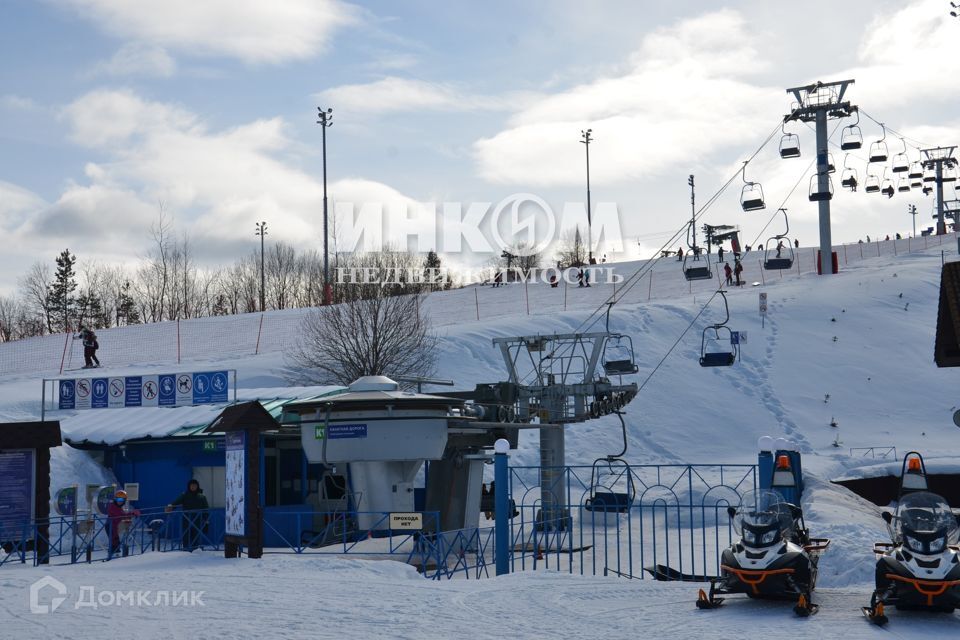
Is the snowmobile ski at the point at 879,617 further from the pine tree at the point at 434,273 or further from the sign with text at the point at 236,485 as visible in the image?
the pine tree at the point at 434,273

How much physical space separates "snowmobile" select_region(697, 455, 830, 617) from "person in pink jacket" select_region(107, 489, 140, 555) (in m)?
12.7

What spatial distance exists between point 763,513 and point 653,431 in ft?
96.4

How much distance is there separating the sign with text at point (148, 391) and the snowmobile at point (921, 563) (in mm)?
18836

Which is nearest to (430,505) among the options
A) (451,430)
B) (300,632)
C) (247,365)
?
(451,430)

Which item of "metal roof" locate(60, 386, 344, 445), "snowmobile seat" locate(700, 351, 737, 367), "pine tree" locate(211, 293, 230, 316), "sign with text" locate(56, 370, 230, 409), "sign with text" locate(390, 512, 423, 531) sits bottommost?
"sign with text" locate(390, 512, 423, 531)

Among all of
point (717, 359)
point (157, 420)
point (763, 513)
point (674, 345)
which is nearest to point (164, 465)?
point (157, 420)

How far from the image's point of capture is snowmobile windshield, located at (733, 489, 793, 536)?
12.3 m

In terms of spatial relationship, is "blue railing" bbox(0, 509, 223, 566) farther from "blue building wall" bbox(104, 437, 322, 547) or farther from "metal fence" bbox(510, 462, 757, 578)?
"metal fence" bbox(510, 462, 757, 578)

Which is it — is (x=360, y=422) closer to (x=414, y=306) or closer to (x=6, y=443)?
(x=6, y=443)

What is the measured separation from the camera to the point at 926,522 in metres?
11.4

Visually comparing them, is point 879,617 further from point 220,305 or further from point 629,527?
point 220,305

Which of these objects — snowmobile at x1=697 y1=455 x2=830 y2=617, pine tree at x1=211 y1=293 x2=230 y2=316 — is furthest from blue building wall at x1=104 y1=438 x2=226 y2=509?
pine tree at x1=211 y1=293 x2=230 y2=316

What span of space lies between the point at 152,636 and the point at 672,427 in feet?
108

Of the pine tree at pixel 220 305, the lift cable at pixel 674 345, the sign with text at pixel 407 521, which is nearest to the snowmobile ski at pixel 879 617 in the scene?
the sign with text at pixel 407 521
